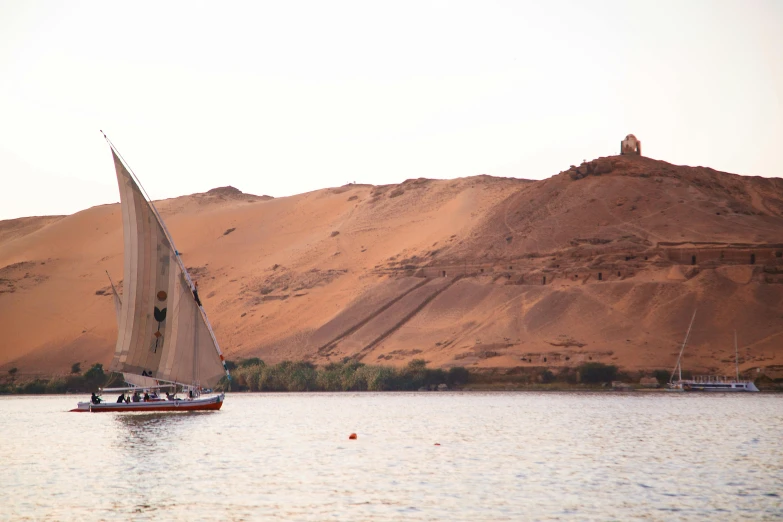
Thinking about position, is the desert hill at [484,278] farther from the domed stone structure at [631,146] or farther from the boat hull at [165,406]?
the boat hull at [165,406]

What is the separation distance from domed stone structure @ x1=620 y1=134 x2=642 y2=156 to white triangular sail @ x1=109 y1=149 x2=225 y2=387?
191 ft

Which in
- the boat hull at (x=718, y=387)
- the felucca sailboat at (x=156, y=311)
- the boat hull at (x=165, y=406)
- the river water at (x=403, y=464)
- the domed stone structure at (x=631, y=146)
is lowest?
the river water at (x=403, y=464)

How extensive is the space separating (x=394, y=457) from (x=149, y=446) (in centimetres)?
857

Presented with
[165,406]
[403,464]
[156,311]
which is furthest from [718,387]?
[403,464]

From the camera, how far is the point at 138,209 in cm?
4275

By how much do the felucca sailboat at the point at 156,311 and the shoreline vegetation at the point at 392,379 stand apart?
41.9 feet

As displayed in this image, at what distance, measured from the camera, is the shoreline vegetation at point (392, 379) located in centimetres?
6506

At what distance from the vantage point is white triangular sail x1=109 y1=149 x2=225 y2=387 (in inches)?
1697

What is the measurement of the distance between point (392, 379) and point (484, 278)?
16.1 m

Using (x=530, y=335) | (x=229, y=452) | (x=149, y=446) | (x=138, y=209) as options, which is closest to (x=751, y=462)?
(x=229, y=452)

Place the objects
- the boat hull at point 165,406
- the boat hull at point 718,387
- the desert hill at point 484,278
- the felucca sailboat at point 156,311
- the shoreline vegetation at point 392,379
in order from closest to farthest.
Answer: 1. the felucca sailboat at point 156,311
2. the boat hull at point 165,406
3. the boat hull at point 718,387
4. the shoreline vegetation at point 392,379
5. the desert hill at point 484,278

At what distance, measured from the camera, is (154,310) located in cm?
4431

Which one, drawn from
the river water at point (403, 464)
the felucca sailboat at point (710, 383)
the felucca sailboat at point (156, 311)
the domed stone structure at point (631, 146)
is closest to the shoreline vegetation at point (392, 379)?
the felucca sailboat at point (710, 383)

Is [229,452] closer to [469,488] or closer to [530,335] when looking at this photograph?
[469,488]
